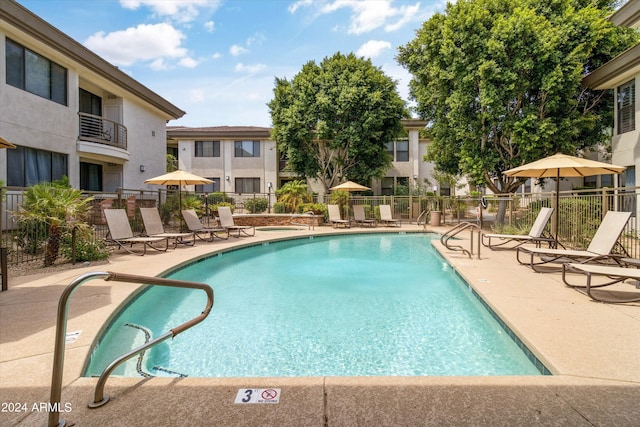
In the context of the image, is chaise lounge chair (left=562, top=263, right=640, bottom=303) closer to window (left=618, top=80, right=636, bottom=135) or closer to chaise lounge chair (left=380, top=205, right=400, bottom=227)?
window (left=618, top=80, right=636, bottom=135)

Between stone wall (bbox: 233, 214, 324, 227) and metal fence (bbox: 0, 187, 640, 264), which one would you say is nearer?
metal fence (bbox: 0, 187, 640, 264)

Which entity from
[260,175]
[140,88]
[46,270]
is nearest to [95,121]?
[140,88]

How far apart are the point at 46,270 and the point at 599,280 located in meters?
10.4

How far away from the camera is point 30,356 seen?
308 cm

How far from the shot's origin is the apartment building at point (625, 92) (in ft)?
41.3

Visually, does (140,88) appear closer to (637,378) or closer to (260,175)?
(260,175)

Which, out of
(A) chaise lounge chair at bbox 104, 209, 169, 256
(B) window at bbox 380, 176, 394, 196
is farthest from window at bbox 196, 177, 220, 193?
(A) chaise lounge chair at bbox 104, 209, 169, 256

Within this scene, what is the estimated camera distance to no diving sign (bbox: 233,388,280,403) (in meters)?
2.42

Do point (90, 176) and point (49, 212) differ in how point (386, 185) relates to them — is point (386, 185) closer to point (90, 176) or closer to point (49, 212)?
point (90, 176)

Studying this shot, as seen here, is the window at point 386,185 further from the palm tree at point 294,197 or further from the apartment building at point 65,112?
the apartment building at point 65,112

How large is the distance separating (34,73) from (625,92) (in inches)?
847

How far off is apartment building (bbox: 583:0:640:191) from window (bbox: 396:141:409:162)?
12.6 m

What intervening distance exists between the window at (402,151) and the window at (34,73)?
799 inches

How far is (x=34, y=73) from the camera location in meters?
11.9
